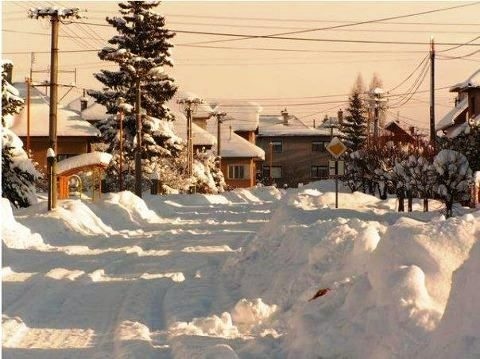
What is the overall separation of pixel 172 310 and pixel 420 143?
84.9 feet

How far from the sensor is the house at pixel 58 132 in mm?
57625

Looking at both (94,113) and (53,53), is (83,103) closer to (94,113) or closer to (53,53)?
(94,113)

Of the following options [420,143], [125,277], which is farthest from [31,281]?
[420,143]

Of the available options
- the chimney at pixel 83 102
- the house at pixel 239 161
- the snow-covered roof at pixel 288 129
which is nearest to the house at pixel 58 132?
the chimney at pixel 83 102

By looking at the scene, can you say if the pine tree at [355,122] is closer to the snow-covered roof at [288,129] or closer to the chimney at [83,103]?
the snow-covered roof at [288,129]

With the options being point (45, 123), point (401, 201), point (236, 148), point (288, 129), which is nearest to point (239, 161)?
point (236, 148)

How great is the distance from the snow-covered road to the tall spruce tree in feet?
84.3

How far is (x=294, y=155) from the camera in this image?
346ft

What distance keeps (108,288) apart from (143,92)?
39707 mm

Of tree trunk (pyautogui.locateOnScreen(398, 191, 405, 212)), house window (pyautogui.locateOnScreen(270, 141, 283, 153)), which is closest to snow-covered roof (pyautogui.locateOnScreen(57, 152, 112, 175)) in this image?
tree trunk (pyautogui.locateOnScreen(398, 191, 405, 212))

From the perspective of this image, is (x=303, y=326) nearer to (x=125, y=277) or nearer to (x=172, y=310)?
(x=172, y=310)

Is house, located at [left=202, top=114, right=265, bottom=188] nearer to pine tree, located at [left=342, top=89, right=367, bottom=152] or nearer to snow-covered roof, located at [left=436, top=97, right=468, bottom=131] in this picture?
pine tree, located at [left=342, top=89, right=367, bottom=152]

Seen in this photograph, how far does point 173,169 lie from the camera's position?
5734 centimetres

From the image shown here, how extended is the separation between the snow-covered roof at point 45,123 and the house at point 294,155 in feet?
150
